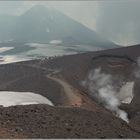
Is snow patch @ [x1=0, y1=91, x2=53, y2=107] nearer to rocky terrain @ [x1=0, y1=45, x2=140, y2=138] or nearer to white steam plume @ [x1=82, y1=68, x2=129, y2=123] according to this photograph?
rocky terrain @ [x1=0, y1=45, x2=140, y2=138]

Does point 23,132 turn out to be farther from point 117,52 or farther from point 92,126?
point 117,52

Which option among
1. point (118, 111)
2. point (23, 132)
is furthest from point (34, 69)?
point (23, 132)

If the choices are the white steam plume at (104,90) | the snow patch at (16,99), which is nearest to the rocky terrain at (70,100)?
the white steam plume at (104,90)

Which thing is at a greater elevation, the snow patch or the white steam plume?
the snow patch

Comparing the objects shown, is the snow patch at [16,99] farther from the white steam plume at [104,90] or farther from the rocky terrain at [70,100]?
the white steam plume at [104,90]

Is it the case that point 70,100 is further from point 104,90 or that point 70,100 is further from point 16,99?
point 104,90

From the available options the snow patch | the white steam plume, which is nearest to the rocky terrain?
the white steam plume
